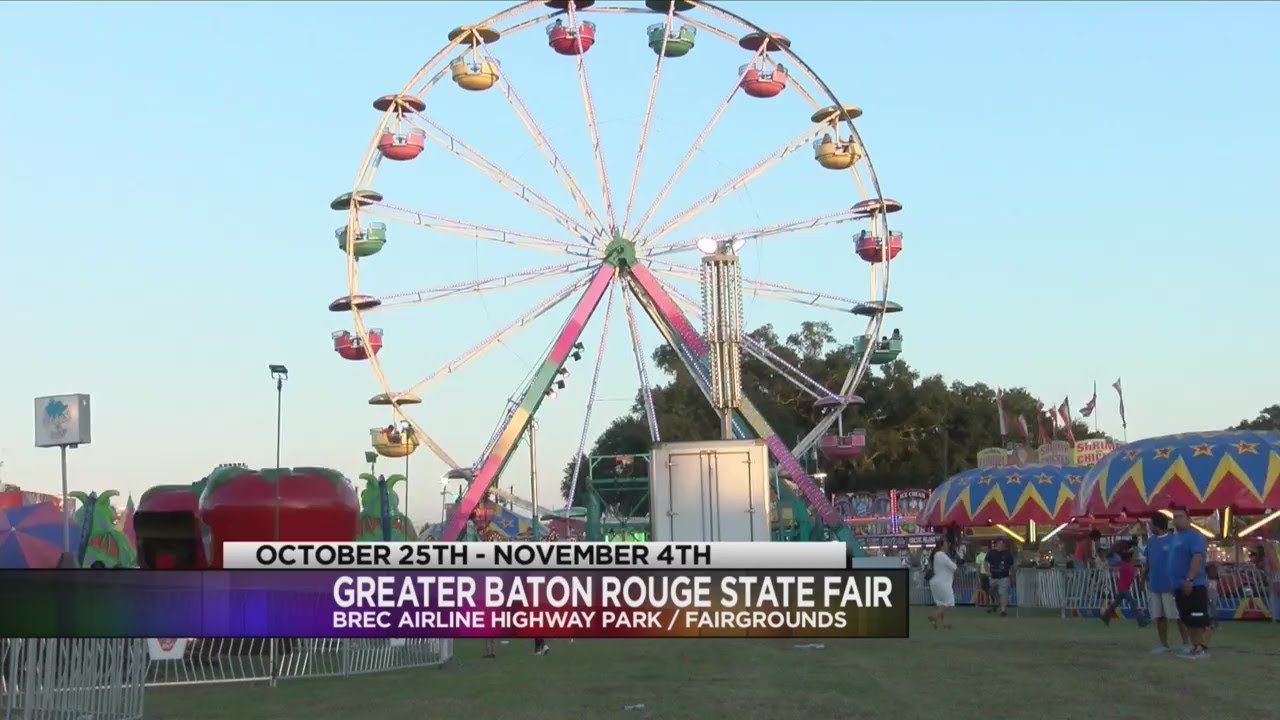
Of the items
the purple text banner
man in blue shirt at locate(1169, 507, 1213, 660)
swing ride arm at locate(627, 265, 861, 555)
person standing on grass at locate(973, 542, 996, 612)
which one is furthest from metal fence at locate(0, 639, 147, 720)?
swing ride arm at locate(627, 265, 861, 555)

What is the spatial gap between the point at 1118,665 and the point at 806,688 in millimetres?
3631

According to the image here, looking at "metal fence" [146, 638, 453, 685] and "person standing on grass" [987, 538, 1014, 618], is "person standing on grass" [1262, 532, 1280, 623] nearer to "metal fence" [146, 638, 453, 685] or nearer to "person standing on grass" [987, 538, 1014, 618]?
"person standing on grass" [987, 538, 1014, 618]

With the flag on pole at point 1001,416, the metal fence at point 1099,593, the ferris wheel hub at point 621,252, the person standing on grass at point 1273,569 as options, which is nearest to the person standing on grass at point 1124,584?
the metal fence at point 1099,593

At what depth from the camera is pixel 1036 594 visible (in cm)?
3095

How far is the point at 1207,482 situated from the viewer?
2764 centimetres

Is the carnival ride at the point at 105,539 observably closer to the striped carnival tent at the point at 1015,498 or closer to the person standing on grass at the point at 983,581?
the person standing on grass at the point at 983,581

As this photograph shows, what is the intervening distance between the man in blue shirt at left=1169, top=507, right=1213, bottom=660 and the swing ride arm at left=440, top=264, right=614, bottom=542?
2592 centimetres

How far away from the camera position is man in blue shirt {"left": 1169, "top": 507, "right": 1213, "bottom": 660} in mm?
16078

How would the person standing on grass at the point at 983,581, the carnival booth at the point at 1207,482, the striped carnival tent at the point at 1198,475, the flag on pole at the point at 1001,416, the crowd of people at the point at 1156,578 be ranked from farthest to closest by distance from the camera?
the flag on pole at the point at 1001,416
the person standing on grass at the point at 983,581
the striped carnival tent at the point at 1198,475
the carnival booth at the point at 1207,482
the crowd of people at the point at 1156,578

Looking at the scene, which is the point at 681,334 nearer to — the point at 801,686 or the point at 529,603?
the point at 801,686

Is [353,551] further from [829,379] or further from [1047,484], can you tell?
[829,379]

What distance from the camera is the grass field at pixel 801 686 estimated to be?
1220cm

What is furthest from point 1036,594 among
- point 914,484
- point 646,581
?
point 914,484

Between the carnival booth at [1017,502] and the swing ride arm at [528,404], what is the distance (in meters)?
10.3
